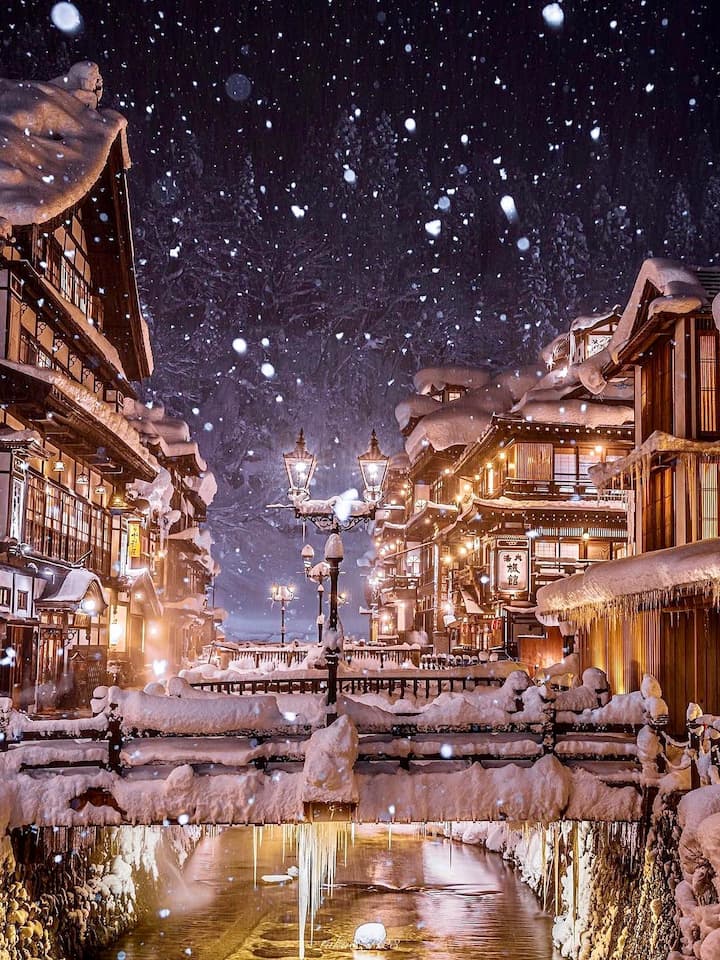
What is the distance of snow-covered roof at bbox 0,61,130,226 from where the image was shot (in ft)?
82.1

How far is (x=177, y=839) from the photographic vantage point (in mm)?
22094

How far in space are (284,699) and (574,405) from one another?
2692cm

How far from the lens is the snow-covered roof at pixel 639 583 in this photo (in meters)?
16.9

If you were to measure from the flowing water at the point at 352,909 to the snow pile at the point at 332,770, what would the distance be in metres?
5.15

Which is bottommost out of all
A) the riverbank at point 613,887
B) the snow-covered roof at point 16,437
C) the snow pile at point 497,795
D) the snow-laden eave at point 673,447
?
the riverbank at point 613,887

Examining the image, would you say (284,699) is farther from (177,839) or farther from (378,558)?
(378,558)

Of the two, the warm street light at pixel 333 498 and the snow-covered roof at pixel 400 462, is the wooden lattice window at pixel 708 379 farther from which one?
the snow-covered roof at pixel 400 462

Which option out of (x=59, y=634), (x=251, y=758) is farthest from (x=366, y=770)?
(x=59, y=634)

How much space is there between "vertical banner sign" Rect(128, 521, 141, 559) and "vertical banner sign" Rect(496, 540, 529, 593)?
16.0m

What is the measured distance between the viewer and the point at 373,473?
17438 millimetres

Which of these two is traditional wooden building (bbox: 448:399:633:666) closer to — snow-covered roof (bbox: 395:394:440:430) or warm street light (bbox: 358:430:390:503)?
warm street light (bbox: 358:430:390:503)

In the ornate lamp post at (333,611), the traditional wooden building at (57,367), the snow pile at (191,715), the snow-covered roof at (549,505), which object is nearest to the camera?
the snow pile at (191,715)

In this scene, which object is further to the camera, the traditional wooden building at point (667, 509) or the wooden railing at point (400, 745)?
the traditional wooden building at point (667, 509)

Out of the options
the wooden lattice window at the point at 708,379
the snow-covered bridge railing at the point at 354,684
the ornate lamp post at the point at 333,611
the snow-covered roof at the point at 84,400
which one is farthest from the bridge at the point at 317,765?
the snow-covered roof at the point at 84,400
